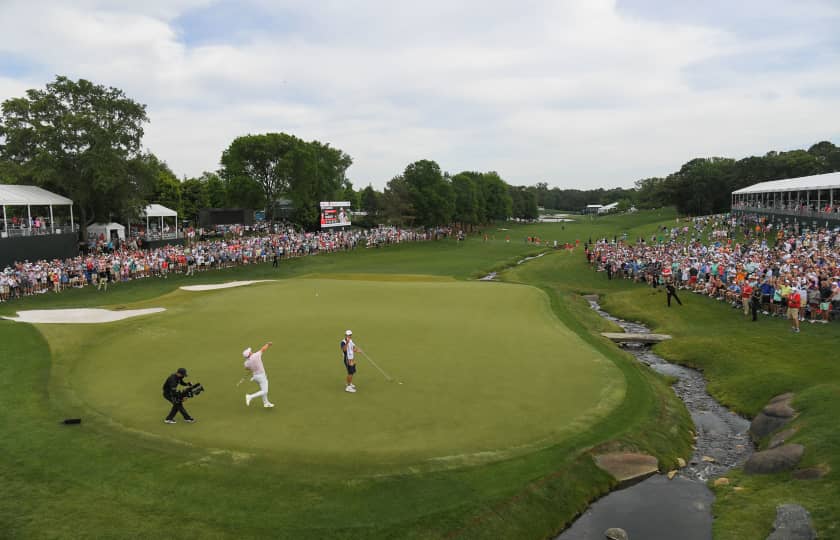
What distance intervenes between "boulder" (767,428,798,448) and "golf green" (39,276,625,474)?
3.98 meters

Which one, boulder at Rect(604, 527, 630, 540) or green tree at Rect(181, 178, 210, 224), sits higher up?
green tree at Rect(181, 178, 210, 224)

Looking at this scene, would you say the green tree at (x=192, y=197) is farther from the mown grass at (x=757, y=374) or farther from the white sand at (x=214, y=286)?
the mown grass at (x=757, y=374)

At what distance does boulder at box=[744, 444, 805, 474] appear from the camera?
13.2 m

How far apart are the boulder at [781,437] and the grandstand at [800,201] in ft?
141

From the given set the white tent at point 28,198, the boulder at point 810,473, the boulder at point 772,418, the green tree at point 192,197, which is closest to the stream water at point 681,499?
the boulder at point 772,418

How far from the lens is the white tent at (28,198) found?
43.8m

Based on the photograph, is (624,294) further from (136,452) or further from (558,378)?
(136,452)

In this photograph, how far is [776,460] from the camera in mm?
13414

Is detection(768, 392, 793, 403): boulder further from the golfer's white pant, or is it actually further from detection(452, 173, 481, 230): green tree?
detection(452, 173, 481, 230): green tree

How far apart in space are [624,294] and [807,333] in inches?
559

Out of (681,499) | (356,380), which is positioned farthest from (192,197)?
(681,499)

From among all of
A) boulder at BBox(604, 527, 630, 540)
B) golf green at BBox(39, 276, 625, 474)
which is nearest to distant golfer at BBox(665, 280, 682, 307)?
golf green at BBox(39, 276, 625, 474)

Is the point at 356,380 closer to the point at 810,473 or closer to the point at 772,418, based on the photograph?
the point at 810,473

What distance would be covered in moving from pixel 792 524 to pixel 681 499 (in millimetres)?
2349
